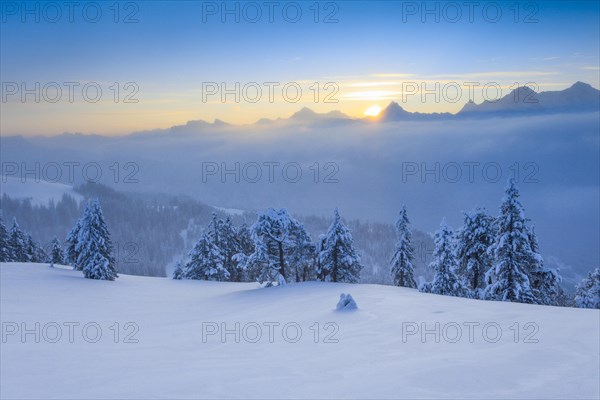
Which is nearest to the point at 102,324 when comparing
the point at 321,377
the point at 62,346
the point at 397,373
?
the point at 62,346

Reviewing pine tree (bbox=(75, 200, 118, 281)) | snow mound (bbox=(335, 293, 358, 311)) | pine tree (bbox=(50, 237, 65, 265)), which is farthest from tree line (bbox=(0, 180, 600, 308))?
pine tree (bbox=(50, 237, 65, 265))

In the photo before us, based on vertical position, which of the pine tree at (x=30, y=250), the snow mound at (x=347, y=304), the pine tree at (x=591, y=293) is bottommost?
the pine tree at (x=591, y=293)

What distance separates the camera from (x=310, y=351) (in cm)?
1296

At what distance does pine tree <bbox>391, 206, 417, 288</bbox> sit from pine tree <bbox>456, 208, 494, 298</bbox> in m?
7.07

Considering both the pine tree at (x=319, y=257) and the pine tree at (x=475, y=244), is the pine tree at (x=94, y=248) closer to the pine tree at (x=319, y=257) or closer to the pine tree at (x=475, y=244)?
the pine tree at (x=319, y=257)

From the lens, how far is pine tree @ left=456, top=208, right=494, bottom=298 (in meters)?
34.5

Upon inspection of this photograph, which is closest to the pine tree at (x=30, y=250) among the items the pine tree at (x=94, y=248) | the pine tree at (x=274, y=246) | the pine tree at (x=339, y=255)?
the pine tree at (x=94, y=248)

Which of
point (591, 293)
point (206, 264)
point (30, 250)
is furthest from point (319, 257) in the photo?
point (30, 250)

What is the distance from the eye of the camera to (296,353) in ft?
41.8

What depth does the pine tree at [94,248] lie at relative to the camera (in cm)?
4212

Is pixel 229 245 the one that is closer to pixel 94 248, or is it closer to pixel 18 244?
pixel 94 248

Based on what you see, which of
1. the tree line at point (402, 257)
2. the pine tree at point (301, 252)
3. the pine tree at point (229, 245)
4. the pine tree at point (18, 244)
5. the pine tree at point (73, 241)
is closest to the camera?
the tree line at point (402, 257)

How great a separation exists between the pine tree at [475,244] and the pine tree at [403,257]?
707cm

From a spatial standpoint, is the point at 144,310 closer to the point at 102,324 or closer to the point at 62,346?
the point at 102,324
